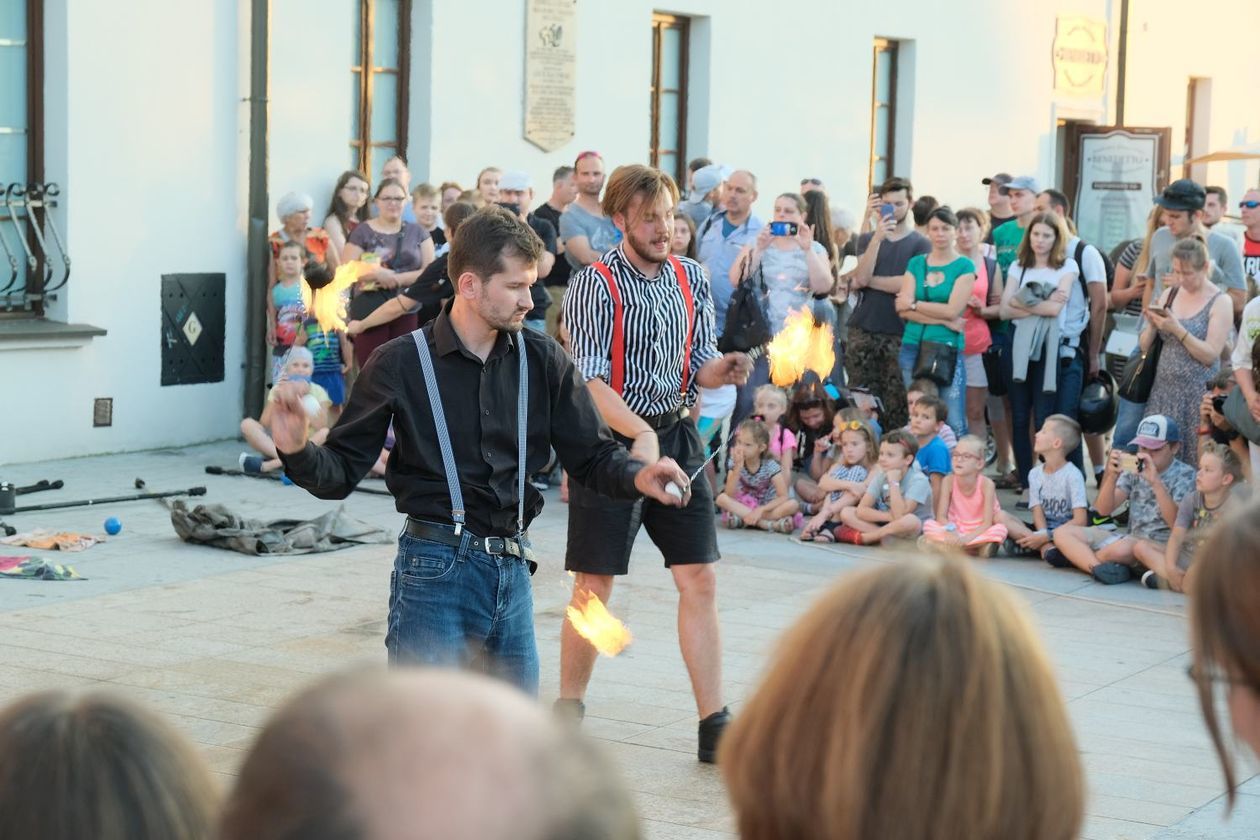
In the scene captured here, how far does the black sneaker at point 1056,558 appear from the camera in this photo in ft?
33.1

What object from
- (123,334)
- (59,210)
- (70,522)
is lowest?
(70,522)

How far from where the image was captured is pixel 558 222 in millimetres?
12742

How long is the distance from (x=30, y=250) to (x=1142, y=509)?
744 centimetres

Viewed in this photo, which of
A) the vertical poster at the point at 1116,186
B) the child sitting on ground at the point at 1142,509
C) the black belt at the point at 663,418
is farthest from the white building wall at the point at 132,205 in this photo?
the vertical poster at the point at 1116,186

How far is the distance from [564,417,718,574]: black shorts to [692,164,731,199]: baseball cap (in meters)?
7.98

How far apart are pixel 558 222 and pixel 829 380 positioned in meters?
2.17

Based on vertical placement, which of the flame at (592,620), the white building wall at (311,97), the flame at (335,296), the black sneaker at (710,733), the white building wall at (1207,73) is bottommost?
the black sneaker at (710,733)

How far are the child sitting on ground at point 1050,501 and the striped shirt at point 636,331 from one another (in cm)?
450

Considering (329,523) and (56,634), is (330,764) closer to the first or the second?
(56,634)

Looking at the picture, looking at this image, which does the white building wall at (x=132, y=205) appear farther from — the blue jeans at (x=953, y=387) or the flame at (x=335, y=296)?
the blue jeans at (x=953, y=387)

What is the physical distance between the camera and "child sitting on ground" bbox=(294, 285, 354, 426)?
12.6 meters

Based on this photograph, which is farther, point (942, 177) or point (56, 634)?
point (942, 177)

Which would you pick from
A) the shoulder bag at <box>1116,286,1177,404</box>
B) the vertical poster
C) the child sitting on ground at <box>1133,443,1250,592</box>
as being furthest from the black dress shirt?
the vertical poster

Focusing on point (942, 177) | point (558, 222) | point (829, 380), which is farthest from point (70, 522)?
point (942, 177)
